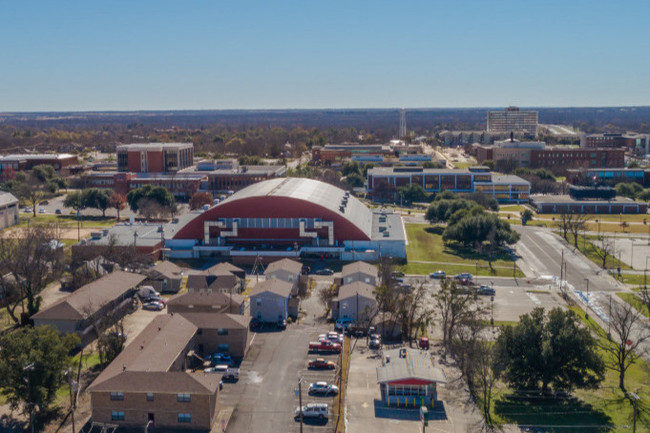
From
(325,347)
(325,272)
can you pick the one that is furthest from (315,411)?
(325,272)

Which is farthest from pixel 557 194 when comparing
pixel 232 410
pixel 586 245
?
pixel 232 410

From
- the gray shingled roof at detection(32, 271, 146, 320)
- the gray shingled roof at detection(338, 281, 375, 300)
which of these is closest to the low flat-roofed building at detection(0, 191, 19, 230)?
the gray shingled roof at detection(32, 271, 146, 320)

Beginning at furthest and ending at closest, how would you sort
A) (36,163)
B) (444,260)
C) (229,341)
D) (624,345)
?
(36,163), (444,260), (229,341), (624,345)

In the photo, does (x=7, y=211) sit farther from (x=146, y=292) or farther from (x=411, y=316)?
(x=411, y=316)

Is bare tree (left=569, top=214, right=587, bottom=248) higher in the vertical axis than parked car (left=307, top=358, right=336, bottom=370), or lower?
higher

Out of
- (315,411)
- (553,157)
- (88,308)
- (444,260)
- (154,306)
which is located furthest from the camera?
(553,157)

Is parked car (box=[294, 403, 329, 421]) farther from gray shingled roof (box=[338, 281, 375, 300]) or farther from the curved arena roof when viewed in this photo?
the curved arena roof

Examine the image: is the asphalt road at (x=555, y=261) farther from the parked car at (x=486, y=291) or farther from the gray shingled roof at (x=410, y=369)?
the gray shingled roof at (x=410, y=369)

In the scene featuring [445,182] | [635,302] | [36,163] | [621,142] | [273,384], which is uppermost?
[621,142]
